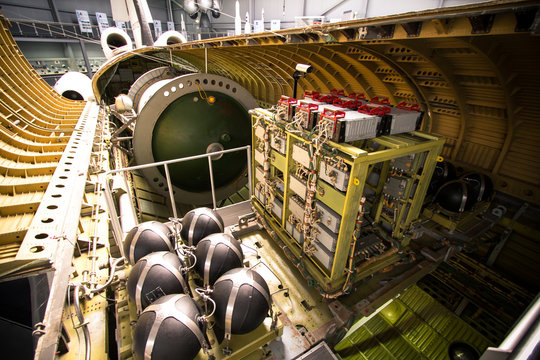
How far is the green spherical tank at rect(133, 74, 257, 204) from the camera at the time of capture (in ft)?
15.0

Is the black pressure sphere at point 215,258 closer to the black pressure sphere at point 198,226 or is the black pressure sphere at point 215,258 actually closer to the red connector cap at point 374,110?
the black pressure sphere at point 198,226

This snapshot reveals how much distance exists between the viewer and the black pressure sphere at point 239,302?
7.10 ft

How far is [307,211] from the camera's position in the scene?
117 inches

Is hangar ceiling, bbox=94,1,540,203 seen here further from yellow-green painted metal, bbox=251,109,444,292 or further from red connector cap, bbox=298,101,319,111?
yellow-green painted metal, bbox=251,109,444,292

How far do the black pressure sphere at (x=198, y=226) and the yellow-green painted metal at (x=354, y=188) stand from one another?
1.06m

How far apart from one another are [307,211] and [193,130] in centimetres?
322

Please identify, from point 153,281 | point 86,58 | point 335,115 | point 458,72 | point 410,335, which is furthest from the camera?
point 86,58

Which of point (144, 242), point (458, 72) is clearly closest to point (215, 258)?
point (144, 242)

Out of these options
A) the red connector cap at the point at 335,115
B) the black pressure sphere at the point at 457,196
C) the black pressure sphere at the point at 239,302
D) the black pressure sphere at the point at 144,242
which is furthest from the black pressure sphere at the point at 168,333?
the black pressure sphere at the point at 457,196

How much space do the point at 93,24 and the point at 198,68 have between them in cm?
1010

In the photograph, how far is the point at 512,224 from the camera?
4.43 meters

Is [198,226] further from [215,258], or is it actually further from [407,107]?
[407,107]

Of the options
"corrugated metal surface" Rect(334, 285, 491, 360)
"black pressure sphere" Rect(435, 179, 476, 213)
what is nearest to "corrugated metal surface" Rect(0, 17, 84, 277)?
"corrugated metal surface" Rect(334, 285, 491, 360)

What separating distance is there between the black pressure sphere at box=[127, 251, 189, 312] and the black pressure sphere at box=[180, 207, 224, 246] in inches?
27.4
